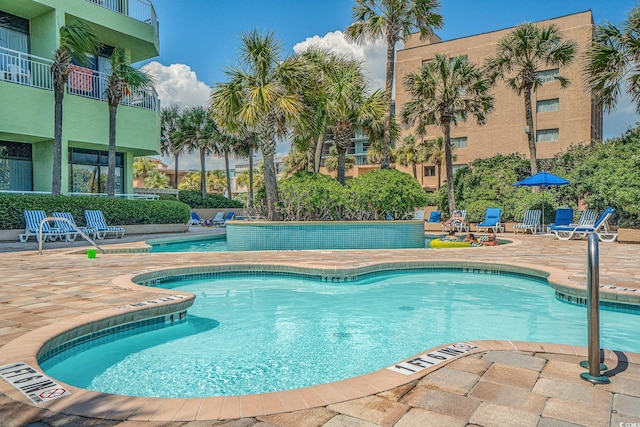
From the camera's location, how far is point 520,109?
3509 centimetres

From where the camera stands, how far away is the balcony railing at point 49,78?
50.6 feet

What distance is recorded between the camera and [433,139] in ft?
127

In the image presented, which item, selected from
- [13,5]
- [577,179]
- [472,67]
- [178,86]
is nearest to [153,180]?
[178,86]

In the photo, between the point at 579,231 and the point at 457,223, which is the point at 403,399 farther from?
the point at 457,223

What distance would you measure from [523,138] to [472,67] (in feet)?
56.0

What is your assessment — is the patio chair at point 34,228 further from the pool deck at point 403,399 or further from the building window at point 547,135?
the building window at point 547,135

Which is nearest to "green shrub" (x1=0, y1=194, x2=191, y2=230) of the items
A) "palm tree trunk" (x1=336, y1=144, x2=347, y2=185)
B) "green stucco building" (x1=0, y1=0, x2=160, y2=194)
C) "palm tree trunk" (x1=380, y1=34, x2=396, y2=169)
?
"green stucco building" (x1=0, y1=0, x2=160, y2=194)

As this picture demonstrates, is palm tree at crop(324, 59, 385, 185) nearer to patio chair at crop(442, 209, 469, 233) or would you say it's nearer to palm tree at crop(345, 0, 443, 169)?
palm tree at crop(345, 0, 443, 169)

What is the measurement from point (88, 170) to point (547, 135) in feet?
105

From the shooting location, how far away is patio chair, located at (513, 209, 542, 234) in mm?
17545

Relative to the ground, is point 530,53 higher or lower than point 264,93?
higher

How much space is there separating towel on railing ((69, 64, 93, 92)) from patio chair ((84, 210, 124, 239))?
525cm

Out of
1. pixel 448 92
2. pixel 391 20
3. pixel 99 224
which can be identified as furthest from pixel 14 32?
→ pixel 448 92

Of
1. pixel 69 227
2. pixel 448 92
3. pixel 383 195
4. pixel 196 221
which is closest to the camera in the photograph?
pixel 383 195
